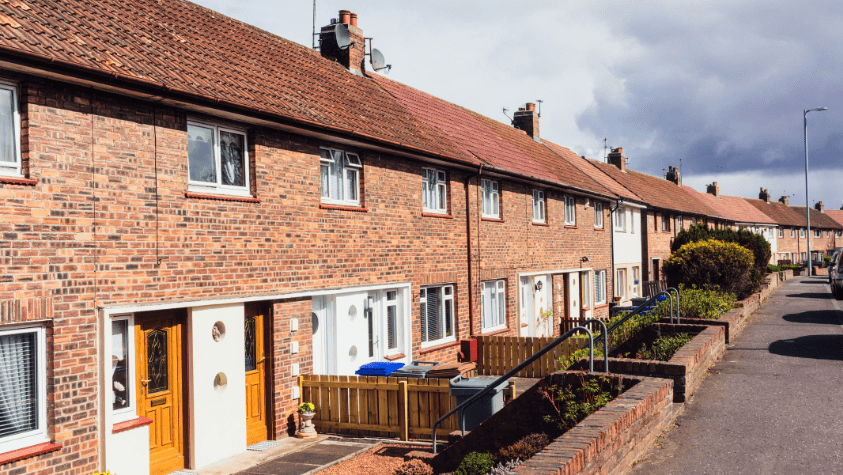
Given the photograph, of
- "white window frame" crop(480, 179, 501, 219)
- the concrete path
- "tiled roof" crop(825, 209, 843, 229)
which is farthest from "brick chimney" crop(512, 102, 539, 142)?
"tiled roof" crop(825, 209, 843, 229)

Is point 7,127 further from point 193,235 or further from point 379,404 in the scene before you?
point 379,404

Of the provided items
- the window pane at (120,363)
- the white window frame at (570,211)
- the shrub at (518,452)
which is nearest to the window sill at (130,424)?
the window pane at (120,363)

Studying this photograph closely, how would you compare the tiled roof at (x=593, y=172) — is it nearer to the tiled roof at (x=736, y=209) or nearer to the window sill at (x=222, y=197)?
the window sill at (x=222, y=197)

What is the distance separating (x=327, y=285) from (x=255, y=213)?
2101mm

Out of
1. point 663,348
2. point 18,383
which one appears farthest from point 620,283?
point 18,383

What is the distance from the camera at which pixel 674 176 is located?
50.8 meters

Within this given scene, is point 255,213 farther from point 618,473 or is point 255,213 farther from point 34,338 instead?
point 618,473

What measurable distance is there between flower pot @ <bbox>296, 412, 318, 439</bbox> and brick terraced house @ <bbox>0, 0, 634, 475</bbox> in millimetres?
206

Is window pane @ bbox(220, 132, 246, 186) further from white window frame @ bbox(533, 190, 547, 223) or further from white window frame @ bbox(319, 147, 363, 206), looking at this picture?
white window frame @ bbox(533, 190, 547, 223)

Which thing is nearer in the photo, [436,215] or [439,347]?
[439,347]

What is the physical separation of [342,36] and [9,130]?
1109 centimetres

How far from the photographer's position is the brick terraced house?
7.34 m

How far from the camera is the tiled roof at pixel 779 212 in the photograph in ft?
237

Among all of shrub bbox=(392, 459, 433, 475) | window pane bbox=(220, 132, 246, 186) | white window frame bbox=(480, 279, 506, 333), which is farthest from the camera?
white window frame bbox=(480, 279, 506, 333)
